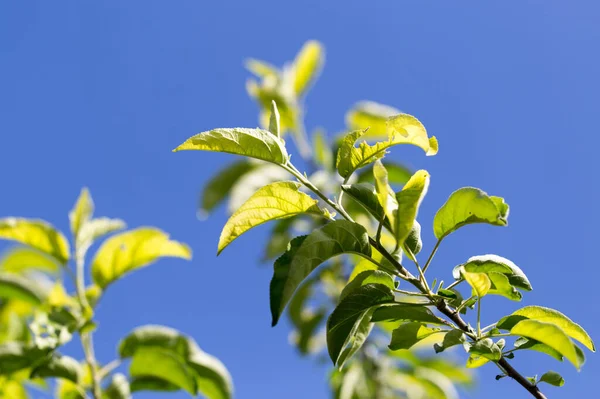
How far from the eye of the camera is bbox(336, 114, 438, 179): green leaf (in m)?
1.13

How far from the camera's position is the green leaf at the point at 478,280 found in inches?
42.4

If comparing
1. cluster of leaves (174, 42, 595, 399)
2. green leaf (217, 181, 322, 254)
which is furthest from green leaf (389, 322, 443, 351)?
green leaf (217, 181, 322, 254)

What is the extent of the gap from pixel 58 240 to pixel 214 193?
166cm

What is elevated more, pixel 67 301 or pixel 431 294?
pixel 67 301

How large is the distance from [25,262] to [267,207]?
2.01 m

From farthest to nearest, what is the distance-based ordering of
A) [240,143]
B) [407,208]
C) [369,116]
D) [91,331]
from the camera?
[369,116]
[91,331]
[240,143]
[407,208]

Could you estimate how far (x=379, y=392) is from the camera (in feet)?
11.3

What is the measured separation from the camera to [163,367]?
2.38 metres

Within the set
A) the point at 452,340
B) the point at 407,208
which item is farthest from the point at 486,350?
the point at 407,208

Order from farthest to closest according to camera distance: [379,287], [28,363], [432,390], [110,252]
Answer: [432,390] → [110,252] → [28,363] → [379,287]

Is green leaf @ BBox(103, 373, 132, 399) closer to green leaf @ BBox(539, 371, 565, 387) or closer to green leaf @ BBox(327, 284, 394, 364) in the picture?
green leaf @ BBox(327, 284, 394, 364)

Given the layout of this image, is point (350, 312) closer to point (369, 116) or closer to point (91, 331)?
point (91, 331)

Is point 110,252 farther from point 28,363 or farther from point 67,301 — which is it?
point 28,363

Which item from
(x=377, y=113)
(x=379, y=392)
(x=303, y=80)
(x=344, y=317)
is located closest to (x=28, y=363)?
(x=344, y=317)
